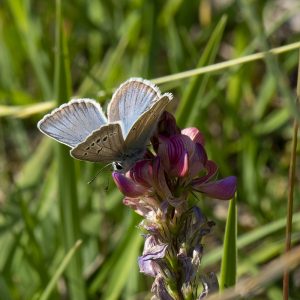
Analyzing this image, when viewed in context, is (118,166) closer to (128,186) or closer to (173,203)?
(128,186)

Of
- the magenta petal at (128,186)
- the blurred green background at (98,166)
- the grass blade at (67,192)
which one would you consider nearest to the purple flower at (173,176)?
the magenta petal at (128,186)

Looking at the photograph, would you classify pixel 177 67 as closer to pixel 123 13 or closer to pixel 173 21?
pixel 173 21

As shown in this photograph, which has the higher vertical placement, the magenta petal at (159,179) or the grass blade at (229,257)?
the magenta petal at (159,179)

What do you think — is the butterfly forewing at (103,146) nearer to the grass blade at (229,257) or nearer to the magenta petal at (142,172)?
the magenta petal at (142,172)

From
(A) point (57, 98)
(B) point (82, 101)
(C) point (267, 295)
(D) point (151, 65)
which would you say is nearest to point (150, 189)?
(B) point (82, 101)

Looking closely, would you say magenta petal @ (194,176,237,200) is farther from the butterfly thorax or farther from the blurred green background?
the blurred green background

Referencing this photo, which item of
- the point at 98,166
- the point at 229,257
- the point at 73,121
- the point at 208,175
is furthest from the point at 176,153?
the point at 98,166

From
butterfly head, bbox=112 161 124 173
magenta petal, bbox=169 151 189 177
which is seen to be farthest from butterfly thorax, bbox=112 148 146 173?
magenta petal, bbox=169 151 189 177
